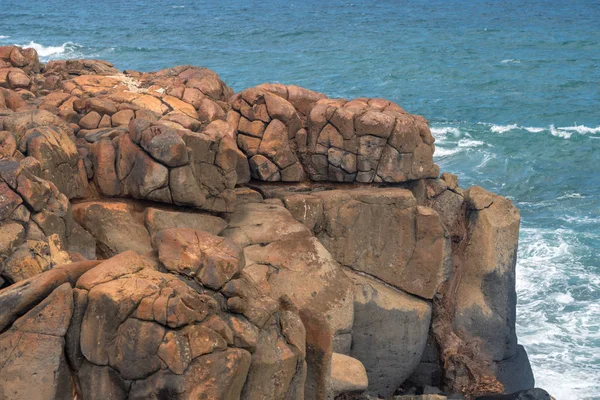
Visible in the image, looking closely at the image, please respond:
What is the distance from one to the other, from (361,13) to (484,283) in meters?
63.1

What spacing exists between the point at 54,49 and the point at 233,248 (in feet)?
170

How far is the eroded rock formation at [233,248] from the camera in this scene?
11625 mm

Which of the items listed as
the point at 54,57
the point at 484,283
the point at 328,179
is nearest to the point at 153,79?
the point at 328,179

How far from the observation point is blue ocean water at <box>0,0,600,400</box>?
27906 millimetres

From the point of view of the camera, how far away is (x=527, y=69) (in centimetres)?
5678

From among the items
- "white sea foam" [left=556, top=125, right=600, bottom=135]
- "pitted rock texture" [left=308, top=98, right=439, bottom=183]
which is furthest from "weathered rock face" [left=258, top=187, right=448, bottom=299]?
"white sea foam" [left=556, top=125, right=600, bottom=135]

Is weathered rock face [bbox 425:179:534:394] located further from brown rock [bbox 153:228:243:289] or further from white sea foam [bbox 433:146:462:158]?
white sea foam [bbox 433:146:462:158]

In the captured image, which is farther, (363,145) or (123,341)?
(363,145)

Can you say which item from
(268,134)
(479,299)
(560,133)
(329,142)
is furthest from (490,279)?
(560,133)

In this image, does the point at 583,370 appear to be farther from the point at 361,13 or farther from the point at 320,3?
the point at 320,3

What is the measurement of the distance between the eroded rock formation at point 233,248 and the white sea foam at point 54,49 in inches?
1384

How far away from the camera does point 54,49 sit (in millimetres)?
61500

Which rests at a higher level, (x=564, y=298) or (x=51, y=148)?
(x=51, y=148)

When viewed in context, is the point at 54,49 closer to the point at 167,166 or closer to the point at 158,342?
the point at 167,166
